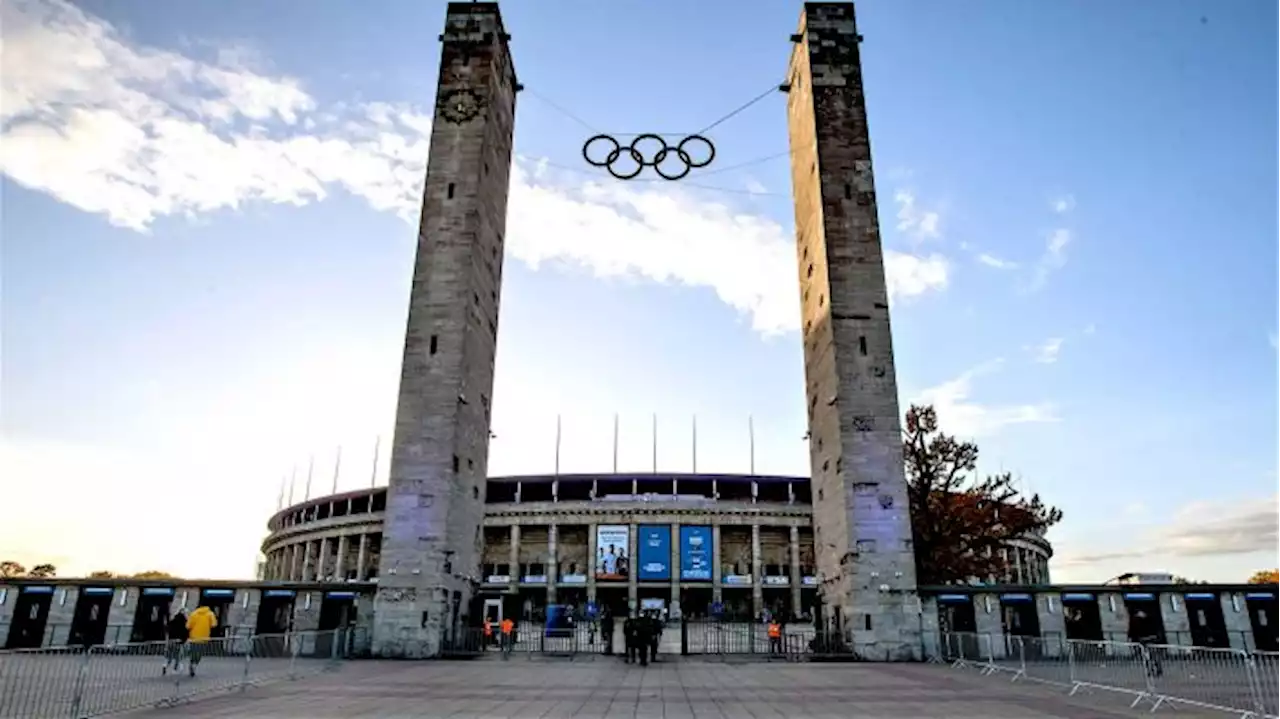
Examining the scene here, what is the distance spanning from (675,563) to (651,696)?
63599 millimetres

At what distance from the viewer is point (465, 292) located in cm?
3762

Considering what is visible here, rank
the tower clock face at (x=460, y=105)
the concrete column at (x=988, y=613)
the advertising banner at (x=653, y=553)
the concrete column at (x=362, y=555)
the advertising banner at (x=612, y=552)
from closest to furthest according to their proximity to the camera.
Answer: the concrete column at (x=988, y=613), the tower clock face at (x=460, y=105), the advertising banner at (x=653, y=553), the advertising banner at (x=612, y=552), the concrete column at (x=362, y=555)

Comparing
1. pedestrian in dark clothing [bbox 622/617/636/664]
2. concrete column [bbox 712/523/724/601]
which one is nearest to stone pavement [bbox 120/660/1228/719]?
pedestrian in dark clothing [bbox 622/617/636/664]

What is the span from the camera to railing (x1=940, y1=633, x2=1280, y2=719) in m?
14.0

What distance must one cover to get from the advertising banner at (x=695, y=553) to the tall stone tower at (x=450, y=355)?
143ft

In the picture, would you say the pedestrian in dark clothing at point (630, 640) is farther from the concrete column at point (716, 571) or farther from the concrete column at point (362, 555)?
the concrete column at point (362, 555)

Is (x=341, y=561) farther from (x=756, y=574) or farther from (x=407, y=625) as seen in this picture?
(x=407, y=625)

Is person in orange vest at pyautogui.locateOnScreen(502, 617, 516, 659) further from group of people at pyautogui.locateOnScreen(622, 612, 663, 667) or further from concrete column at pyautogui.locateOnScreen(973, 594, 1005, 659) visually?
concrete column at pyautogui.locateOnScreen(973, 594, 1005, 659)

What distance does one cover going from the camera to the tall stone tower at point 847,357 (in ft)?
110

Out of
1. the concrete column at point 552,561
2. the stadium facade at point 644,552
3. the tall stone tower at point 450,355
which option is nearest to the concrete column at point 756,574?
the stadium facade at point 644,552

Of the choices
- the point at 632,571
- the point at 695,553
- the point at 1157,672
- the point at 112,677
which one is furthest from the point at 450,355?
the point at 695,553

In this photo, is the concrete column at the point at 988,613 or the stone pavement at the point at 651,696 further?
the concrete column at the point at 988,613

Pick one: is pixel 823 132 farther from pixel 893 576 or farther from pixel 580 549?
pixel 580 549

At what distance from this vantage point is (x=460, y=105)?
41.5 m
